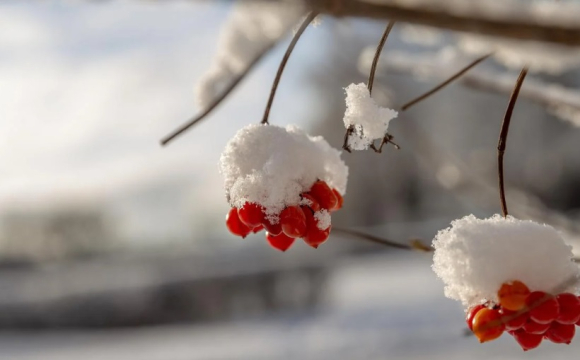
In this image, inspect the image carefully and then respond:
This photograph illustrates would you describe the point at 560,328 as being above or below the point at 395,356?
below

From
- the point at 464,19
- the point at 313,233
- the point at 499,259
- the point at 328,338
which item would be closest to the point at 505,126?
the point at 499,259

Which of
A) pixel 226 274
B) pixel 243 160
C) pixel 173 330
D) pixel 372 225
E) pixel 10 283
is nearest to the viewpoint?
pixel 243 160

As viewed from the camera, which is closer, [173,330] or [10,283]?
[173,330]

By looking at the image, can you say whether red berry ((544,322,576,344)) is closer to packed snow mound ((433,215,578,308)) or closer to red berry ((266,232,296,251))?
packed snow mound ((433,215,578,308))

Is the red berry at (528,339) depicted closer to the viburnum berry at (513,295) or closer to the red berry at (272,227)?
the viburnum berry at (513,295)

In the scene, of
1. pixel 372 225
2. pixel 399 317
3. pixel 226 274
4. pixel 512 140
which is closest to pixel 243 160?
pixel 399 317

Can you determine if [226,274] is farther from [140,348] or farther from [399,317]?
[399,317]

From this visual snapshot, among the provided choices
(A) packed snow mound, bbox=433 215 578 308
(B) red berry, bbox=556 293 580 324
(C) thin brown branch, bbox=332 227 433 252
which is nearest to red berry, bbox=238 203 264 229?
(C) thin brown branch, bbox=332 227 433 252
